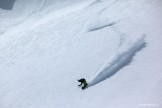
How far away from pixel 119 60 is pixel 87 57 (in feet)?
8.87

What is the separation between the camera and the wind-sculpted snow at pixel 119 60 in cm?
1550

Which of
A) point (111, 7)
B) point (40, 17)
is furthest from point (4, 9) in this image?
point (111, 7)

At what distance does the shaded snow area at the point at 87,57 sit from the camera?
13984mm

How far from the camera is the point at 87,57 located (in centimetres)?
1784

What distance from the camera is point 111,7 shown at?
2373cm

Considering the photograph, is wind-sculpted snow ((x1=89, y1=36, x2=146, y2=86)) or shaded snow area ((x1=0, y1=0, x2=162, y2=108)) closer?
shaded snow area ((x1=0, y1=0, x2=162, y2=108))

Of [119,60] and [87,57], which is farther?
[87,57]

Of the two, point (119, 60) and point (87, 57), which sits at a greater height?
point (87, 57)

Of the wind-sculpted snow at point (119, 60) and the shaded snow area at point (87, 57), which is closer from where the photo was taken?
the shaded snow area at point (87, 57)

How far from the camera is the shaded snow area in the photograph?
45.9ft

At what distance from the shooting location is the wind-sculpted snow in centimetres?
1550

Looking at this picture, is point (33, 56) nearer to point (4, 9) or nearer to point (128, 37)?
point (128, 37)

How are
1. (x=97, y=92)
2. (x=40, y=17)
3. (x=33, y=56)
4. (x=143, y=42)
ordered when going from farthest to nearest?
(x=40, y=17), (x=33, y=56), (x=143, y=42), (x=97, y=92)

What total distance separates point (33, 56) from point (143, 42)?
977 centimetres
